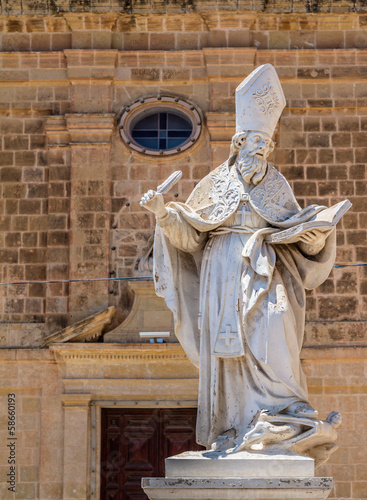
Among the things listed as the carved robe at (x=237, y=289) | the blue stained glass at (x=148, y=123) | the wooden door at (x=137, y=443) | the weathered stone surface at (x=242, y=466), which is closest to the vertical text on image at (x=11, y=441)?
the wooden door at (x=137, y=443)

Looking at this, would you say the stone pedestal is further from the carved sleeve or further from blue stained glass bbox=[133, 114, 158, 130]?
blue stained glass bbox=[133, 114, 158, 130]

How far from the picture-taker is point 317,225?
6883mm

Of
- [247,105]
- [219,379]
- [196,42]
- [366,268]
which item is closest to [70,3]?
[196,42]

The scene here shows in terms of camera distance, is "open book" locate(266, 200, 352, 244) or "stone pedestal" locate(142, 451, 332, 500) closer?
"stone pedestal" locate(142, 451, 332, 500)

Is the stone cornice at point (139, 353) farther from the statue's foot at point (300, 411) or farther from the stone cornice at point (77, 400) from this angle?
the statue's foot at point (300, 411)

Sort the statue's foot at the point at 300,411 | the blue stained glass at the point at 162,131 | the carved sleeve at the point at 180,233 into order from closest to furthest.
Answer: the statue's foot at the point at 300,411 → the carved sleeve at the point at 180,233 → the blue stained glass at the point at 162,131

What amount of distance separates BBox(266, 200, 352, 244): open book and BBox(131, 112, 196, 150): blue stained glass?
8718 mm

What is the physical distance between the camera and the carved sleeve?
279 inches

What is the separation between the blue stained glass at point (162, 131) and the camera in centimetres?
1566

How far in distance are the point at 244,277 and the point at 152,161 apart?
28.6ft

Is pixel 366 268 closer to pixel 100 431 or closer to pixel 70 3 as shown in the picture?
pixel 100 431

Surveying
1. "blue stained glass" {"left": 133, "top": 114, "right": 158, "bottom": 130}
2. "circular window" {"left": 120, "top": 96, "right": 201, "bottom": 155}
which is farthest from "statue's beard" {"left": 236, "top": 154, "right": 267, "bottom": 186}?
"blue stained glass" {"left": 133, "top": 114, "right": 158, "bottom": 130}

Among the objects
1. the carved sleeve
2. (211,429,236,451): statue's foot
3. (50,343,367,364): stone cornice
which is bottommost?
(211,429,236,451): statue's foot

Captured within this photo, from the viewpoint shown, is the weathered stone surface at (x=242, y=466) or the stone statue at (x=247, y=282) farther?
the stone statue at (x=247, y=282)
